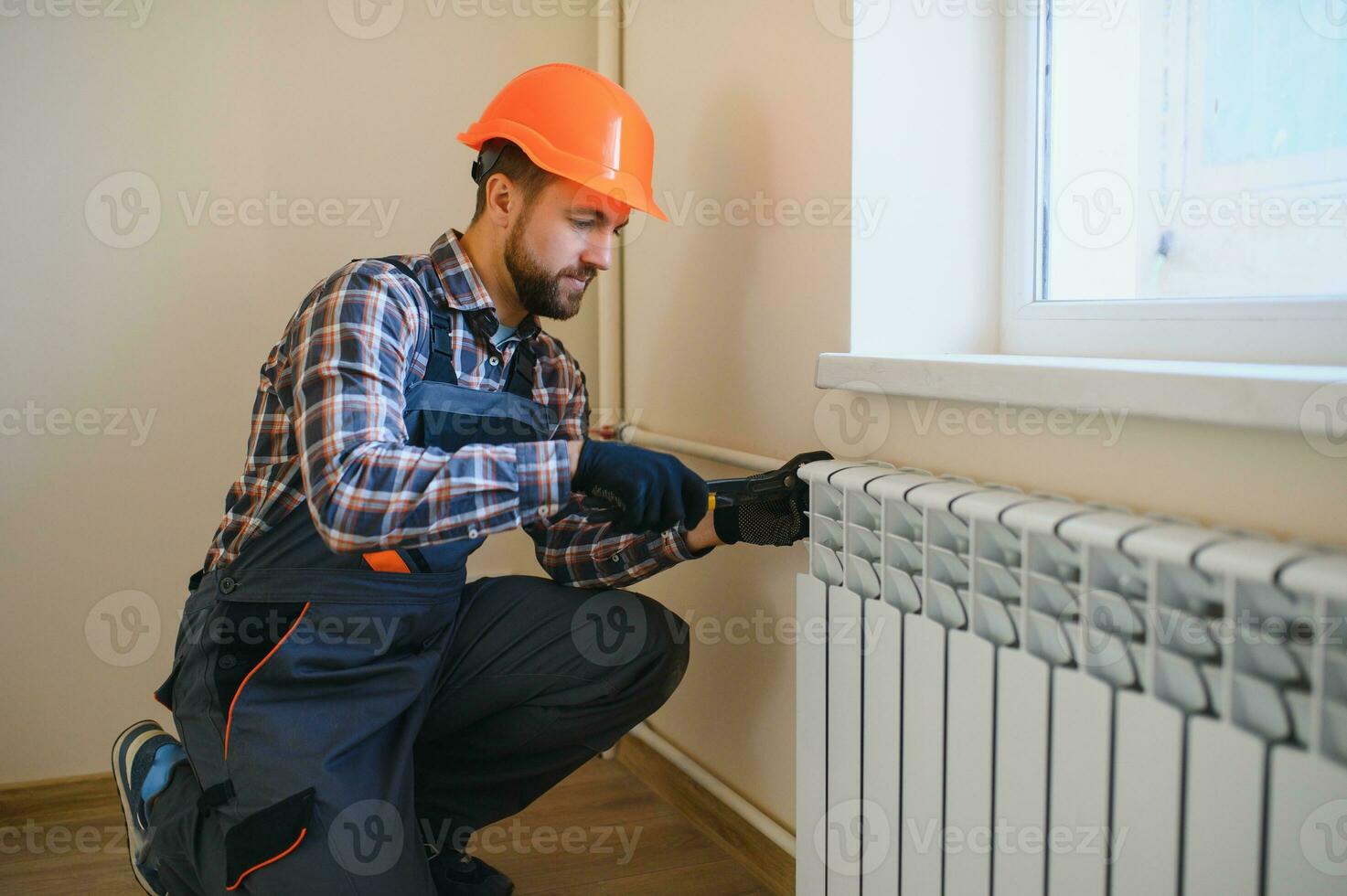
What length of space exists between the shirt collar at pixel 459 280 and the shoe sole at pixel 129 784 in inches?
31.5

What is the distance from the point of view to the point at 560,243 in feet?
4.91

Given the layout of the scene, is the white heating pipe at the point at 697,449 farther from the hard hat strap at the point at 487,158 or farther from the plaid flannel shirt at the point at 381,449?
the hard hat strap at the point at 487,158

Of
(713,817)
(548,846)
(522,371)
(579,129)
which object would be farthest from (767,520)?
(548,846)

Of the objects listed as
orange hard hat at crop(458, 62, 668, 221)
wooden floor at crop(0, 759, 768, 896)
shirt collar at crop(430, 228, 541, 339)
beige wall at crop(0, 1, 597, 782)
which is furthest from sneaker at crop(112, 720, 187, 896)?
orange hard hat at crop(458, 62, 668, 221)

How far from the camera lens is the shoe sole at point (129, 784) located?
59.5 inches

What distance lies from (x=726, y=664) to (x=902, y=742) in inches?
27.3

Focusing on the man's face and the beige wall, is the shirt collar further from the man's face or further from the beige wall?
the beige wall

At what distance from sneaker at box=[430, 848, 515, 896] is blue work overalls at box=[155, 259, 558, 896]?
0.74ft

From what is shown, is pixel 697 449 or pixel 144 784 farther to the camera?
pixel 697 449

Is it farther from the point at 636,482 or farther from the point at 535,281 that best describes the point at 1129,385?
the point at 535,281

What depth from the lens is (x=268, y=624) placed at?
1.39 m

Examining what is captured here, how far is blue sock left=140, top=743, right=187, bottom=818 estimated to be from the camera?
1498 millimetres

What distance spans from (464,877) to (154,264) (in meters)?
1.24

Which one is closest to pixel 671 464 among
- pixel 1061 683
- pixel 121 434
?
pixel 1061 683
